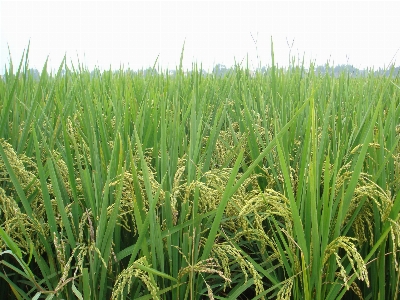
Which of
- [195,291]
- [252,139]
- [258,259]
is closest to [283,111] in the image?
[252,139]

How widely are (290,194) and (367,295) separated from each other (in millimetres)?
476

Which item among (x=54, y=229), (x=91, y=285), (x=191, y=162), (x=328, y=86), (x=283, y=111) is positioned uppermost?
(x=328, y=86)

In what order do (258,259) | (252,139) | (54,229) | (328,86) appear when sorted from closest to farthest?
1. (54,229)
2. (258,259)
3. (252,139)
4. (328,86)

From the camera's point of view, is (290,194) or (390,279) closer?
(290,194)

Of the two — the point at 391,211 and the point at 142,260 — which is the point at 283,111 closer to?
the point at 391,211

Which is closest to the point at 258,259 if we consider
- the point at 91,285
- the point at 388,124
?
the point at 91,285

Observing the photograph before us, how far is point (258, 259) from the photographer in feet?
4.01

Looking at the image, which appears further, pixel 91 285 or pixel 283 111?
pixel 283 111

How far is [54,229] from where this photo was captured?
97 cm

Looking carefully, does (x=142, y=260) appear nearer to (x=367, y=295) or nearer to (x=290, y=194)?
(x=290, y=194)

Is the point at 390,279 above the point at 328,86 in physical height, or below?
below

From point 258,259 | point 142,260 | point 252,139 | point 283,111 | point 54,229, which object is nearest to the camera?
point 142,260

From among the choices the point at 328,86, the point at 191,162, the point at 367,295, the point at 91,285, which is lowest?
the point at 367,295

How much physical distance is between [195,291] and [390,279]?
1.74ft
